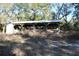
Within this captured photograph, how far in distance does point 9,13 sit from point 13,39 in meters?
0.25

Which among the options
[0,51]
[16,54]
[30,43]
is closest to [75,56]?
[30,43]

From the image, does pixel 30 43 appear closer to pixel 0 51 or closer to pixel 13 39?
pixel 13 39

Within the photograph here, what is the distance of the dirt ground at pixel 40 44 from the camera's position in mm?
1826

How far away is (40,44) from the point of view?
185 centimetres

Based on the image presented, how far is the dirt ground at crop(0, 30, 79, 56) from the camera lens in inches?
71.9

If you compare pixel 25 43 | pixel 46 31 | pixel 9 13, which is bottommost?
pixel 25 43

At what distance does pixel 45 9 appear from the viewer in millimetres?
1868

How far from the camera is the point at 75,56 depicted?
1838mm

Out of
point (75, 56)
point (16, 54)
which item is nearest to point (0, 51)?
point (16, 54)

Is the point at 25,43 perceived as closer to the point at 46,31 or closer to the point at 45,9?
the point at 46,31

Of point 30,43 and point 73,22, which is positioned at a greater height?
point 73,22

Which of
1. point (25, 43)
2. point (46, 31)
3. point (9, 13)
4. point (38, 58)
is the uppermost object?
point (9, 13)

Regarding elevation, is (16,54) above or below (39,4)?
below

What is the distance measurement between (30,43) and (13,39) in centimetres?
16
